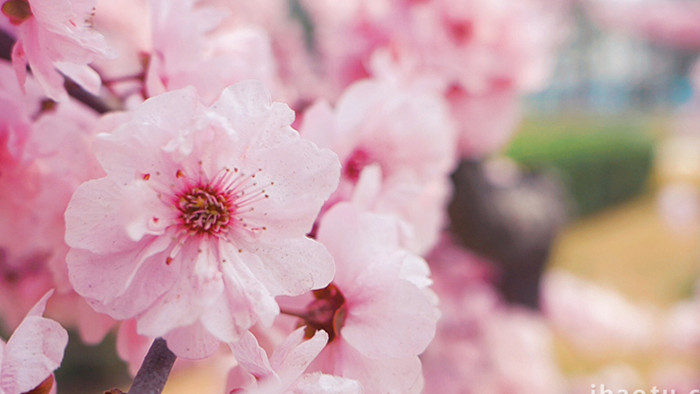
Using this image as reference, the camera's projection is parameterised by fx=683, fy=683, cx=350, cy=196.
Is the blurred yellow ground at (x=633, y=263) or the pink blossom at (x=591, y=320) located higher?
the blurred yellow ground at (x=633, y=263)

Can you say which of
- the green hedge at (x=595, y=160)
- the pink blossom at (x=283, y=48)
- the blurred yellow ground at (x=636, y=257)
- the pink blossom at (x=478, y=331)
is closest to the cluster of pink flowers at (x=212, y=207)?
the pink blossom at (x=283, y=48)

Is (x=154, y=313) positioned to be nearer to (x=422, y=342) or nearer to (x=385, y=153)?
(x=422, y=342)

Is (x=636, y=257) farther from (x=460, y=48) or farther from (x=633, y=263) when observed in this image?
(x=460, y=48)

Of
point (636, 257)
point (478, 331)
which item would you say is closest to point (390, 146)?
point (478, 331)

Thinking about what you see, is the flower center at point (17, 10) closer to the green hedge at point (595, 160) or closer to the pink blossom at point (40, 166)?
the pink blossom at point (40, 166)

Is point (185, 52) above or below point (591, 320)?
below

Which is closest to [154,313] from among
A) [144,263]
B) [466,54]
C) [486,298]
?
[144,263]
